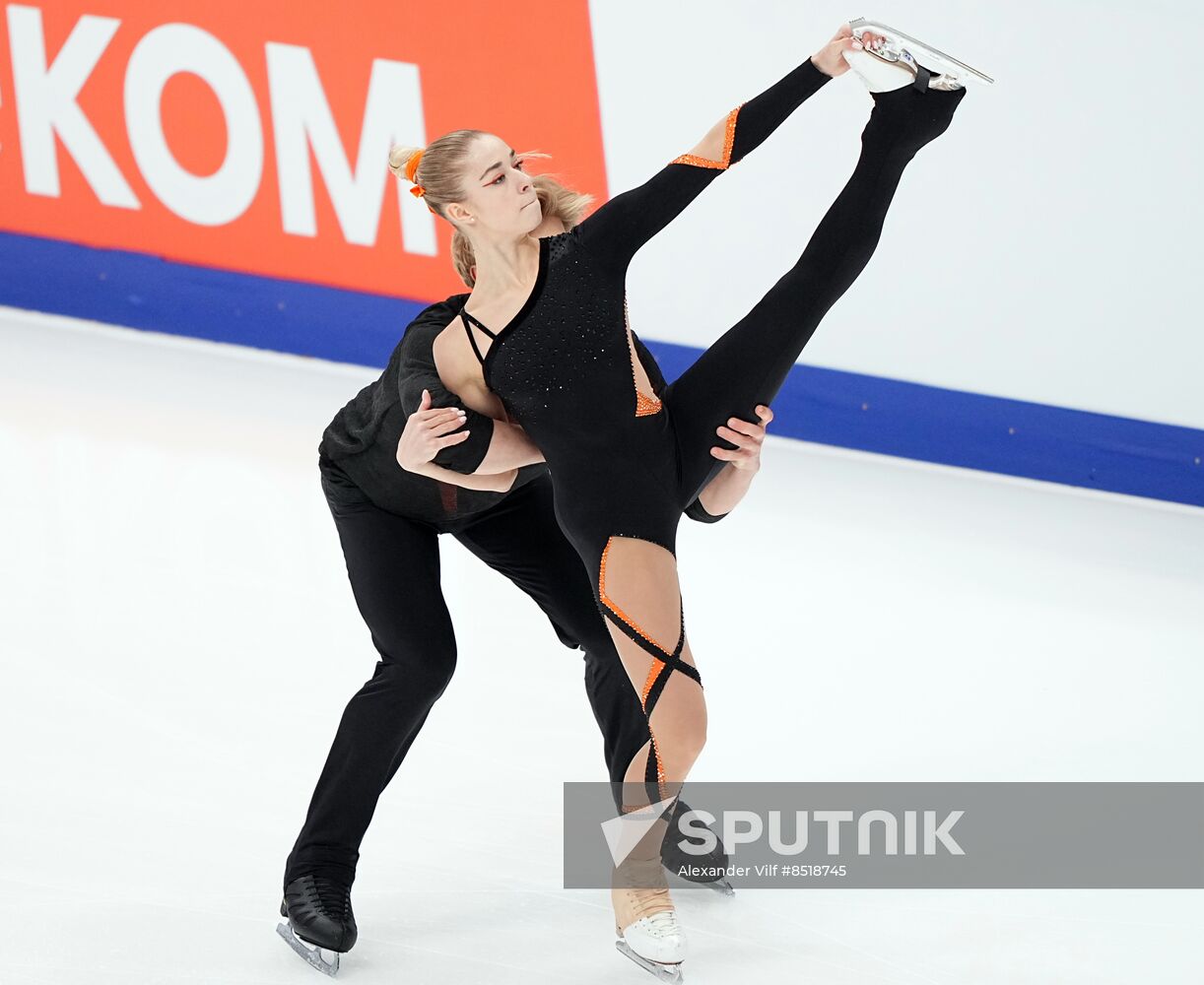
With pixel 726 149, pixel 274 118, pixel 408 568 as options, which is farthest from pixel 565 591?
pixel 274 118

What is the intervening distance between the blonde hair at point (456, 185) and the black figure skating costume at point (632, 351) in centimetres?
9

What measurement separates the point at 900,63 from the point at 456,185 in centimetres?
69

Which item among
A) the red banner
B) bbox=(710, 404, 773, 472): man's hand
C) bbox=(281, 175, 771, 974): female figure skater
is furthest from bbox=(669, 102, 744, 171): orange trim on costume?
the red banner

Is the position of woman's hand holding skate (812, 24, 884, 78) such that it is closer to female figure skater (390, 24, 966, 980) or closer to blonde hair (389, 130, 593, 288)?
female figure skater (390, 24, 966, 980)

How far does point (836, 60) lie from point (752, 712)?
1.58 meters

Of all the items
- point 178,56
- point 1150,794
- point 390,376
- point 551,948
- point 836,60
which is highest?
point 178,56

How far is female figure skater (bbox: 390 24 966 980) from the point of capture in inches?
93.2

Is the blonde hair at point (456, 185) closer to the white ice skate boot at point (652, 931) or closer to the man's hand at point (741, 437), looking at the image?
the man's hand at point (741, 437)

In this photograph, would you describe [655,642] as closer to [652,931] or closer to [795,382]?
[652,931]

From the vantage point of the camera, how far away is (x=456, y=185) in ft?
7.95

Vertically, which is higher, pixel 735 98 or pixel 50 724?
pixel 735 98

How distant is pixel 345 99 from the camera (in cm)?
586

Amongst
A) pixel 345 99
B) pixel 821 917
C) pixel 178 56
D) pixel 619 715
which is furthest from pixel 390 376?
pixel 178 56

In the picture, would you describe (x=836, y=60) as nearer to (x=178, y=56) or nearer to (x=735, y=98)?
(x=735, y=98)
